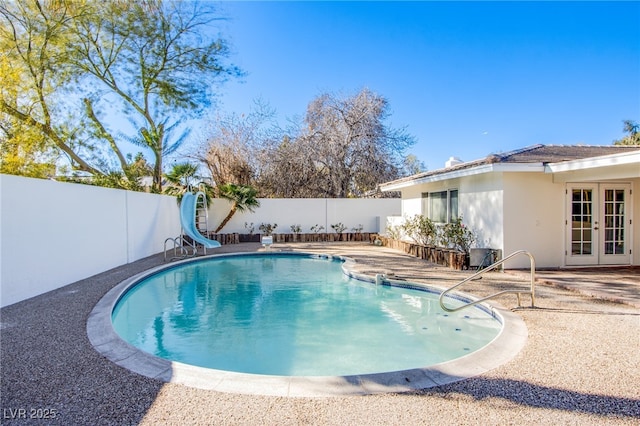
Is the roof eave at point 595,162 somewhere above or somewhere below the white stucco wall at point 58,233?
above

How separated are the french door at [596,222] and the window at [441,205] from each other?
326 cm

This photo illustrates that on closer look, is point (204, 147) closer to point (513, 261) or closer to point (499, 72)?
point (499, 72)

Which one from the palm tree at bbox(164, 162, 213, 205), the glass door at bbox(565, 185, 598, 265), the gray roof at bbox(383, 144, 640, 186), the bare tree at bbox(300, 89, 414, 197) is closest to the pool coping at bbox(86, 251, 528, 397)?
the gray roof at bbox(383, 144, 640, 186)

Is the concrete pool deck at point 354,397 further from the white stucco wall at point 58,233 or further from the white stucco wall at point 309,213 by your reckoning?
the white stucco wall at point 309,213

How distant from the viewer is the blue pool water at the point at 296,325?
500 centimetres

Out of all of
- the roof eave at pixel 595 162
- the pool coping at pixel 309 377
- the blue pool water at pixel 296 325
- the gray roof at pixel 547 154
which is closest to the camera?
the pool coping at pixel 309 377

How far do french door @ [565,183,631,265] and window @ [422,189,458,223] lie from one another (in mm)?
3260

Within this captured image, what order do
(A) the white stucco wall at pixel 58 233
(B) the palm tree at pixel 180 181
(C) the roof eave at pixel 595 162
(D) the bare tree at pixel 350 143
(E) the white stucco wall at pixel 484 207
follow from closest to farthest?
(A) the white stucco wall at pixel 58 233
(C) the roof eave at pixel 595 162
(E) the white stucco wall at pixel 484 207
(B) the palm tree at pixel 180 181
(D) the bare tree at pixel 350 143

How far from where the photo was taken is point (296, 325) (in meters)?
6.46

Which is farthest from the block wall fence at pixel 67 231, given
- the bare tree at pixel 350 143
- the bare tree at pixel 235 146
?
the bare tree at pixel 350 143

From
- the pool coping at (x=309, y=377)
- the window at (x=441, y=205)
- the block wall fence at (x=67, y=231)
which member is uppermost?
the window at (x=441, y=205)

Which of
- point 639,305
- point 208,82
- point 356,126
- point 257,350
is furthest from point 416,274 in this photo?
point 208,82

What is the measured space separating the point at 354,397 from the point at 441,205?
35.4ft

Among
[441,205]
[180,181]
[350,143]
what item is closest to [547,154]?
[441,205]
